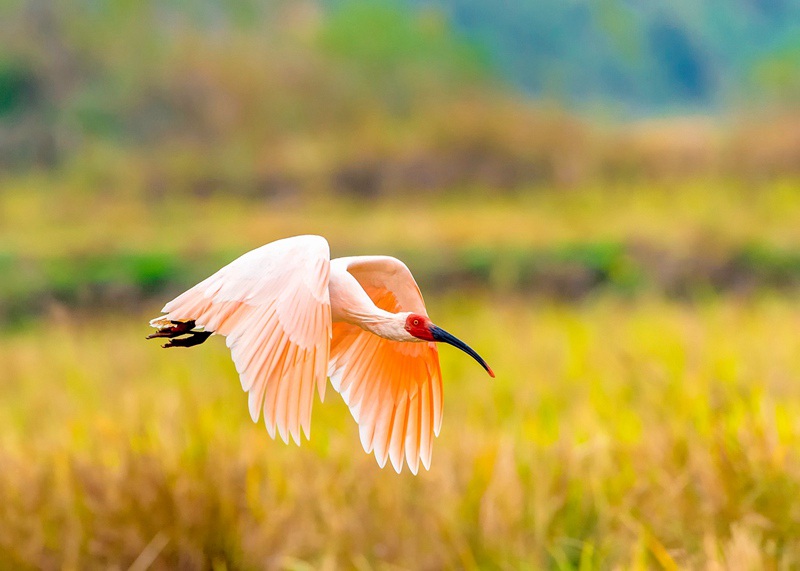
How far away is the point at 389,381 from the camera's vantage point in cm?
65

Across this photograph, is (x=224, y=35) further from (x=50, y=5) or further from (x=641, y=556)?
(x=641, y=556)

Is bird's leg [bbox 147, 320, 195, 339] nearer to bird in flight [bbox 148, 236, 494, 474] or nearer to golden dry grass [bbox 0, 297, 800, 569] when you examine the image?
bird in flight [bbox 148, 236, 494, 474]

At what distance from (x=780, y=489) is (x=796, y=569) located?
16 centimetres

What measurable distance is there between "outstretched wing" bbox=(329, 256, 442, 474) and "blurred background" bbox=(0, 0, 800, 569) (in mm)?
978

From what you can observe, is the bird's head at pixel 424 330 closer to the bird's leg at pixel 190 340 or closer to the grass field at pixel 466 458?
the bird's leg at pixel 190 340

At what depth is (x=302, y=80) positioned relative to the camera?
6926 millimetres

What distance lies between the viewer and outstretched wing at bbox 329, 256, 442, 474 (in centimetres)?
62

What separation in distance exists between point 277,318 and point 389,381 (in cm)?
13

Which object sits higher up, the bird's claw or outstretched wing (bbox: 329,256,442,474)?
the bird's claw

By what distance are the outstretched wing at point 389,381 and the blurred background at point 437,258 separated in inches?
38.5

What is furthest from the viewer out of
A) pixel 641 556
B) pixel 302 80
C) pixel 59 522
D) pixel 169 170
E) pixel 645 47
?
pixel 645 47

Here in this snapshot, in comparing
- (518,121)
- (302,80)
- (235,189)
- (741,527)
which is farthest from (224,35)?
(741,527)

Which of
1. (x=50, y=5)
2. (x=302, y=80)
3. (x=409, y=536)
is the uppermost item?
(x=50, y=5)

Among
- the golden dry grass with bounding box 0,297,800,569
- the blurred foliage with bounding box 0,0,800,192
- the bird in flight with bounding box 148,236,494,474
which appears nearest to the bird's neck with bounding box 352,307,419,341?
the bird in flight with bounding box 148,236,494,474
